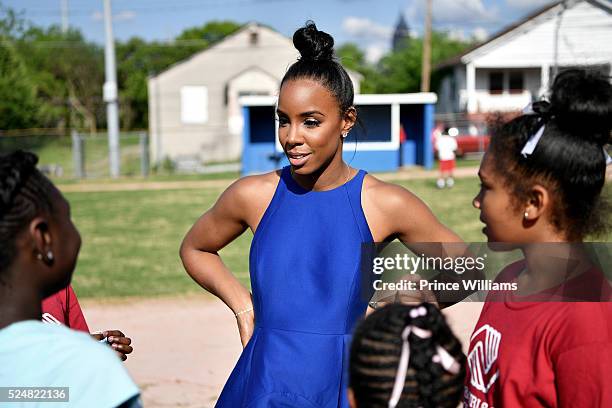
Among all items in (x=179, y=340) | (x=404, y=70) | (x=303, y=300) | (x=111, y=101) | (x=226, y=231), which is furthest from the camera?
(x=404, y=70)

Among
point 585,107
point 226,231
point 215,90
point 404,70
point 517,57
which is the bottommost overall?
point 226,231

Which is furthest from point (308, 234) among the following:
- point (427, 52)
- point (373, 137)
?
point (427, 52)

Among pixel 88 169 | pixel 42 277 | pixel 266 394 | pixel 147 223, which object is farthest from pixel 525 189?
pixel 88 169

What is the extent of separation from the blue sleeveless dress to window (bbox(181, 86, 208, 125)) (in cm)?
3613

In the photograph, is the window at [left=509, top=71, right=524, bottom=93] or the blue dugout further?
the window at [left=509, top=71, right=524, bottom=93]

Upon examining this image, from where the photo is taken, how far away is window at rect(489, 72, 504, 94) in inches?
1596

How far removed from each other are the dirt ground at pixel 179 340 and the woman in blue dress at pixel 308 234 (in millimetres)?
2126

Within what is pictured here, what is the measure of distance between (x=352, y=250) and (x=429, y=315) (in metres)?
0.98

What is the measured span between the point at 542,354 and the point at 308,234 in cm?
101

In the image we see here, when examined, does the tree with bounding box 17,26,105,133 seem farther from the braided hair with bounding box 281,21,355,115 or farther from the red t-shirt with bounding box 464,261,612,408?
the red t-shirt with bounding box 464,261,612,408

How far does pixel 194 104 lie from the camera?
1503 inches

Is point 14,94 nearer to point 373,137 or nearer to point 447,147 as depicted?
point 373,137

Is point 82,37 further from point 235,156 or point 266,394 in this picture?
point 266,394

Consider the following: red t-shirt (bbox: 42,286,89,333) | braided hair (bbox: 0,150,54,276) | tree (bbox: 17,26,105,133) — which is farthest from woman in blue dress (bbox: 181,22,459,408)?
tree (bbox: 17,26,105,133)
